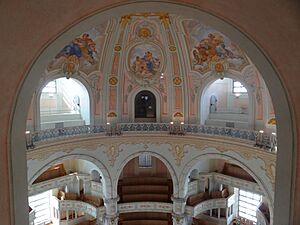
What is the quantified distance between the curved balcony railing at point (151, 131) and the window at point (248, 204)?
6877mm

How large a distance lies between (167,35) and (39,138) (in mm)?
8041

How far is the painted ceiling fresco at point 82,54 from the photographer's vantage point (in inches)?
535

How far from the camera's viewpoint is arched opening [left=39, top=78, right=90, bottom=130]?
15.5 metres

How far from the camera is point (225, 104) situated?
54.2ft

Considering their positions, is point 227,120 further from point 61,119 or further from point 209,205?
point 61,119

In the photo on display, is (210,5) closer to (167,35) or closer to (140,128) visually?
(167,35)

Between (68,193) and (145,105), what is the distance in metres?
7.55

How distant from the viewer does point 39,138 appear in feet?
42.3

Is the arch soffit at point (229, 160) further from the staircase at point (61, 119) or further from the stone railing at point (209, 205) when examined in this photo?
the staircase at point (61, 119)

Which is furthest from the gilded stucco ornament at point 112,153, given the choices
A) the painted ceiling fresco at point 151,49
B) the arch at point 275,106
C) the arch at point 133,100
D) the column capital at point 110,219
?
the arch at point 275,106

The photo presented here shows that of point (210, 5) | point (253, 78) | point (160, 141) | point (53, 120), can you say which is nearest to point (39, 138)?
point (53, 120)

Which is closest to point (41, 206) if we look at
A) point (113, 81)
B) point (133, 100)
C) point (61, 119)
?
point (61, 119)

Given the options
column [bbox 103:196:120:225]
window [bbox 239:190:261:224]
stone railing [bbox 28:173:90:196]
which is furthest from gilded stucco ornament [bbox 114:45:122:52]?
window [bbox 239:190:261:224]

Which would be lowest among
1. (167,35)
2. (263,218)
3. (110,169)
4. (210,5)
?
(263,218)
